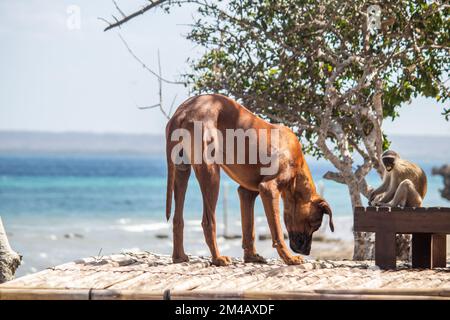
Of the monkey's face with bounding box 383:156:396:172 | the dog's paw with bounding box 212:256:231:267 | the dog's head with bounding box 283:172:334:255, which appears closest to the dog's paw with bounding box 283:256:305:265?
the dog's head with bounding box 283:172:334:255

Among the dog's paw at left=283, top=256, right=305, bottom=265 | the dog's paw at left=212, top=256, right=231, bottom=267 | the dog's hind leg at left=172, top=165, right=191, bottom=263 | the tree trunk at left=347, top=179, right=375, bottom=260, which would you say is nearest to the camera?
the dog's paw at left=283, top=256, right=305, bottom=265

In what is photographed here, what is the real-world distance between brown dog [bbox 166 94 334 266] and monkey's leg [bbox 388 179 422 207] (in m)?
0.69

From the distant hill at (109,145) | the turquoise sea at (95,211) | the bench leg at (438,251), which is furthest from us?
the distant hill at (109,145)

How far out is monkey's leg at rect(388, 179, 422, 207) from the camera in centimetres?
983

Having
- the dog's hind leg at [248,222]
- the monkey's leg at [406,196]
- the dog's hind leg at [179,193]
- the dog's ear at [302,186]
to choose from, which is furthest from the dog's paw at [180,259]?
the monkey's leg at [406,196]

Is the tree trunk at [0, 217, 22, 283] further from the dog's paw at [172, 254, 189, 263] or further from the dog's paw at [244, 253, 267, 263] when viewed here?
A: the dog's paw at [244, 253, 267, 263]

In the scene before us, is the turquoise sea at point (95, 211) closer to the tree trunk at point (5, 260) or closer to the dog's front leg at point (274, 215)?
the tree trunk at point (5, 260)

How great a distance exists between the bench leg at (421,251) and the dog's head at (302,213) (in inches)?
37.1

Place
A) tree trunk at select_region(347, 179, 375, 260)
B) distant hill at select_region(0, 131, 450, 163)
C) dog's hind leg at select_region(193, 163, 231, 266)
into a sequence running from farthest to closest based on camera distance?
distant hill at select_region(0, 131, 450, 163) → tree trunk at select_region(347, 179, 375, 260) → dog's hind leg at select_region(193, 163, 231, 266)

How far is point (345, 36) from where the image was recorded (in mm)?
13242

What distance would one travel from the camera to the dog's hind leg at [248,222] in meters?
10.1

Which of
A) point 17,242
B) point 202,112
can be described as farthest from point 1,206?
point 202,112

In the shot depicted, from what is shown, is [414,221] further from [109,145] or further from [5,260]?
[109,145]
